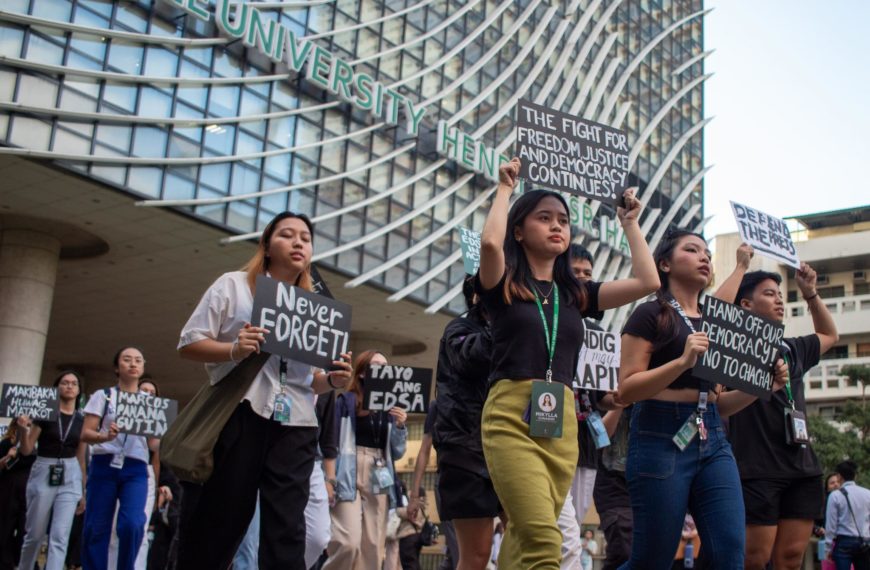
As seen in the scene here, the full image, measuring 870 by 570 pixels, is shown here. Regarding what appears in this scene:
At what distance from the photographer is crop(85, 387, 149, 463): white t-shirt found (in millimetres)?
8477

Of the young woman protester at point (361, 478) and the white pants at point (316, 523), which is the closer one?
the white pants at point (316, 523)

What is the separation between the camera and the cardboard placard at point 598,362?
25.0 ft

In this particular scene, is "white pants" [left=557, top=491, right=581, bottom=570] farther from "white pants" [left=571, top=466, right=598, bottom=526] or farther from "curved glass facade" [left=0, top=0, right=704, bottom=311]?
"curved glass facade" [left=0, top=0, right=704, bottom=311]

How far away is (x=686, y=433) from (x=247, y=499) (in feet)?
6.78

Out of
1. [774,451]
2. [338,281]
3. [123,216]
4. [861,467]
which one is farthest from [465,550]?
[861,467]

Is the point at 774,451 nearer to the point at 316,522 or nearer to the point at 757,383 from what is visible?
the point at 757,383

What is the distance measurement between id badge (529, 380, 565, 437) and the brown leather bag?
1.33 metres

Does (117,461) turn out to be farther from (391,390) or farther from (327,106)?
(327,106)

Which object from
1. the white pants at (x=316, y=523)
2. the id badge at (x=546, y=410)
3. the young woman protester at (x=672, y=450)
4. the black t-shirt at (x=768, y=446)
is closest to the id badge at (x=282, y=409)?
the id badge at (x=546, y=410)

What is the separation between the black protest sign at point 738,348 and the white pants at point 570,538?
159 centimetres

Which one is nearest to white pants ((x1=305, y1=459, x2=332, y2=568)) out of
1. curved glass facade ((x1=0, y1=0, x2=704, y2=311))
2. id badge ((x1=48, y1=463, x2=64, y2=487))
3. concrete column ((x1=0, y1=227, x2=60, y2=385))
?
id badge ((x1=48, y1=463, x2=64, y2=487))

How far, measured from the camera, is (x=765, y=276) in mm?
6406

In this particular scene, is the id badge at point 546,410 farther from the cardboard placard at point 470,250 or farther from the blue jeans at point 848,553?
the blue jeans at point 848,553

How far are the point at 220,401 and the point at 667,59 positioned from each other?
43809 millimetres
